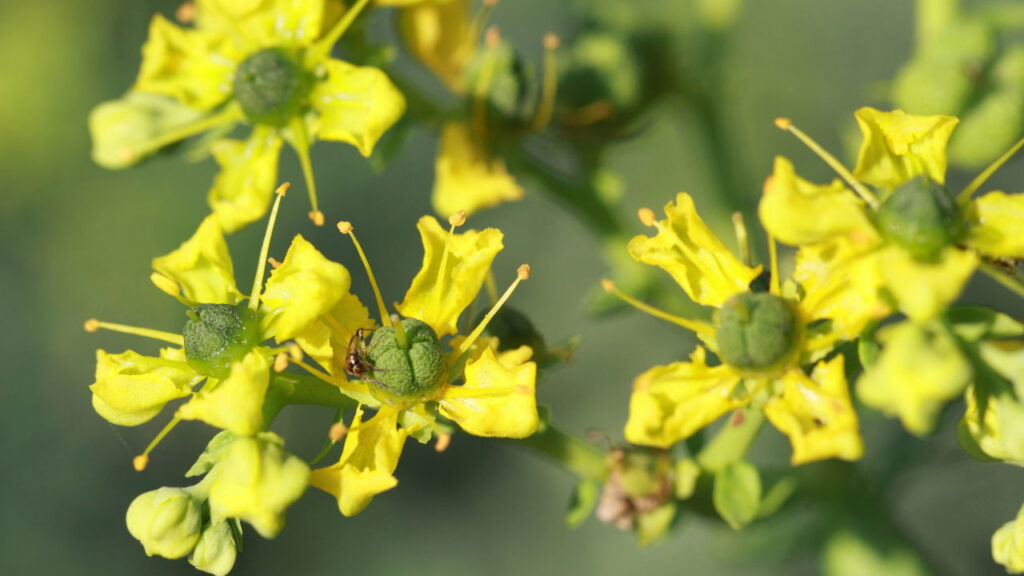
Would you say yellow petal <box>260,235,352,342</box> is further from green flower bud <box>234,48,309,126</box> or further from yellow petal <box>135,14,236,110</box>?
yellow petal <box>135,14,236,110</box>

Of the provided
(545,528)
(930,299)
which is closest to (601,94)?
(930,299)

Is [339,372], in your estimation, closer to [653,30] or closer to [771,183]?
[771,183]

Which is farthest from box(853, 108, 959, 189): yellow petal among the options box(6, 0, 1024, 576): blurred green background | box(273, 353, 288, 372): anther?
box(6, 0, 1024, 576): blurred green background

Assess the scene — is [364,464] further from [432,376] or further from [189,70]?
[189,70]

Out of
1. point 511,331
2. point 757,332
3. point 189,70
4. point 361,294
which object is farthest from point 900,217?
point 361,294

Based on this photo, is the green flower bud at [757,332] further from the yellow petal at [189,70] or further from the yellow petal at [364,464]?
the yellow petal at [189,70]
